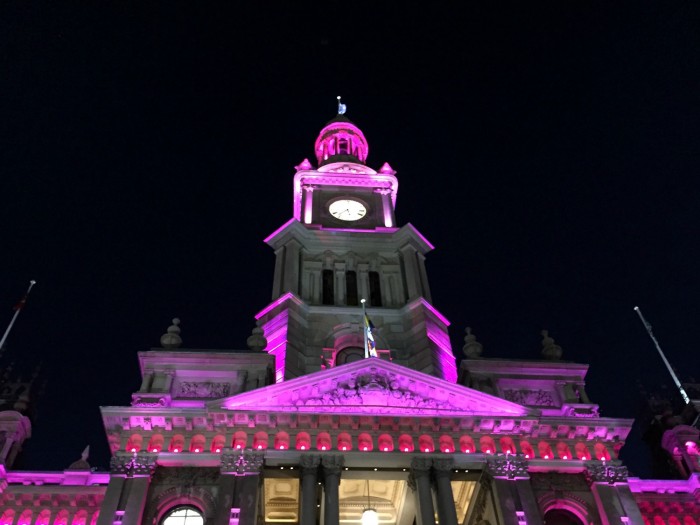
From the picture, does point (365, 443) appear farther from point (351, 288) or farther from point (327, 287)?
point (327, 287)

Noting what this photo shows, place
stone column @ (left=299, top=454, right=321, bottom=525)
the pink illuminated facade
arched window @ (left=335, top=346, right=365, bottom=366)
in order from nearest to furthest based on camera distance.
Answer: stone column @ (left=299, top=454, right=321, bottom=525) → the pink illuminated facade → arched window @ (left=335, top=346, right=365, bottom=366)

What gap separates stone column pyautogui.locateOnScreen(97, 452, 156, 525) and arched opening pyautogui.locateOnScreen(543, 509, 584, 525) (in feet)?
49.7

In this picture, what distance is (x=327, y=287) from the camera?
4697cm

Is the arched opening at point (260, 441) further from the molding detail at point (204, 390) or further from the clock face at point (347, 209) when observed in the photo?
the clock face at point (347, 209)

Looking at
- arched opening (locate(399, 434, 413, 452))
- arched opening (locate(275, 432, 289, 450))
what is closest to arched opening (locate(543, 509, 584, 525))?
arched opening (locate(399, 434, 413, 452))

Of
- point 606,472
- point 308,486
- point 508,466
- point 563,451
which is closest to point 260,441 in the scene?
point 308,486

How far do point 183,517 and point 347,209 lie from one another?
2666 centimetres

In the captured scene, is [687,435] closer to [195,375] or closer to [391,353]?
[391,353]

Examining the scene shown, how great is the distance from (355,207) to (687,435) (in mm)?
24249

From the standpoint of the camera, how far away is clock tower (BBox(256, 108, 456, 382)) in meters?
42.2

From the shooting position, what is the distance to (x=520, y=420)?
32.8m

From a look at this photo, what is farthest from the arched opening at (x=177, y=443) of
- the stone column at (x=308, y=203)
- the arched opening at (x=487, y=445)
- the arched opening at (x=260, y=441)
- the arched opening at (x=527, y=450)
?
the stone column at (x=308, y=203)

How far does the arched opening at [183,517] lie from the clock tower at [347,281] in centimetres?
926

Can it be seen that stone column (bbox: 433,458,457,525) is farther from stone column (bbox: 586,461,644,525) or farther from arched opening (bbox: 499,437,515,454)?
stone column (bbox: 586,461,644,525)
